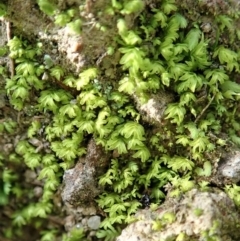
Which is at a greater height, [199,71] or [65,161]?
[199,71]

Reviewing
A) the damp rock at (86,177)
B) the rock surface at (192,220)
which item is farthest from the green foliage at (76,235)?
the rock surface at (192,220)

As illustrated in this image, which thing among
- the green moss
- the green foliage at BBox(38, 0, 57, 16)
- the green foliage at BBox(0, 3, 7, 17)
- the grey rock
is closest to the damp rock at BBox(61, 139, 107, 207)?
the green moss

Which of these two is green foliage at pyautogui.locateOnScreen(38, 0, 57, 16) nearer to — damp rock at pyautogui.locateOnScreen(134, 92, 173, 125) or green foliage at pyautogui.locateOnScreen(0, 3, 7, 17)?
green foliage at pyautogui.locateOnScreen(0, 3, 7, 17)

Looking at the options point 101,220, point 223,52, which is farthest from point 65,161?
point 223,52

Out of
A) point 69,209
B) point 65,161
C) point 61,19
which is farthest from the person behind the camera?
point 69,209

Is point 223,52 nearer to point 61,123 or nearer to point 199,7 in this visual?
point 199,7

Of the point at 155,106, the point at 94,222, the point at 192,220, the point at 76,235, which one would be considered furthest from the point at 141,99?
the point at 76,235
